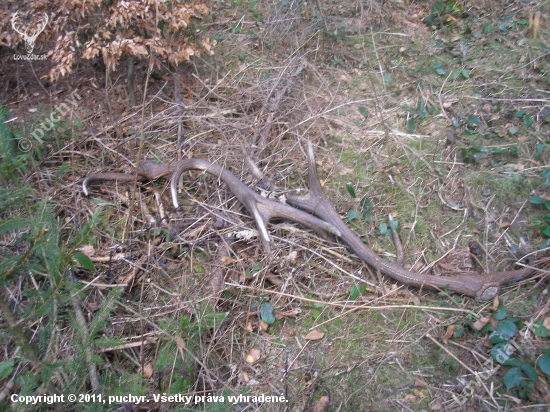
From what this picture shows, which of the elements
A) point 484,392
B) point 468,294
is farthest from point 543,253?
point 484,392

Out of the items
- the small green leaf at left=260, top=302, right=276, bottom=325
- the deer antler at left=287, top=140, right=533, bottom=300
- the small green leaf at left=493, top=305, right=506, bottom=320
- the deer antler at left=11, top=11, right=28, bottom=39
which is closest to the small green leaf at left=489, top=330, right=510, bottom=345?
the small green leaf at left=493, top=305, right=506, bottom=320

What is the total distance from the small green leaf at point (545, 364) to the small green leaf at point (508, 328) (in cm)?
17

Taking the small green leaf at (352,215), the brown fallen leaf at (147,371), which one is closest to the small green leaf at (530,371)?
the small green leaf at (352,215)

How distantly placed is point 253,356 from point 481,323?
128cm

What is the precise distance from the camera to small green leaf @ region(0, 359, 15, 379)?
1866mm

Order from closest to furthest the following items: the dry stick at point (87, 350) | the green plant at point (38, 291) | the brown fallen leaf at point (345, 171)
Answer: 1. the green plant at point (38, 291)
2. the dry stick at point (87, 350)
3. the brown fallen leaf at point (345, 171)

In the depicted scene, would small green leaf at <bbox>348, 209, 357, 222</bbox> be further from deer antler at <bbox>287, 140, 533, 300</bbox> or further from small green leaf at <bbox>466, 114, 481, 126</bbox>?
small green leaf at <bbox>466, 114, 481, 126</bbox>

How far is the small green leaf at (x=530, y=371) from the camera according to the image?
2.06m

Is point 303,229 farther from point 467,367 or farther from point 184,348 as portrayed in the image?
point 467,367

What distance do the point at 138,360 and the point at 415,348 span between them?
149cm

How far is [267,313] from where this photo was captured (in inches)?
94.1

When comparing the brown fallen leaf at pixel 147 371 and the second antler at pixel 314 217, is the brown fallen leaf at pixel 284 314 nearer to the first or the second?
the second antler at pixel 314 217

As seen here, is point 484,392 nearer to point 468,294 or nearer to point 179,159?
point 468,294

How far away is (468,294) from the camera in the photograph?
2.46m
